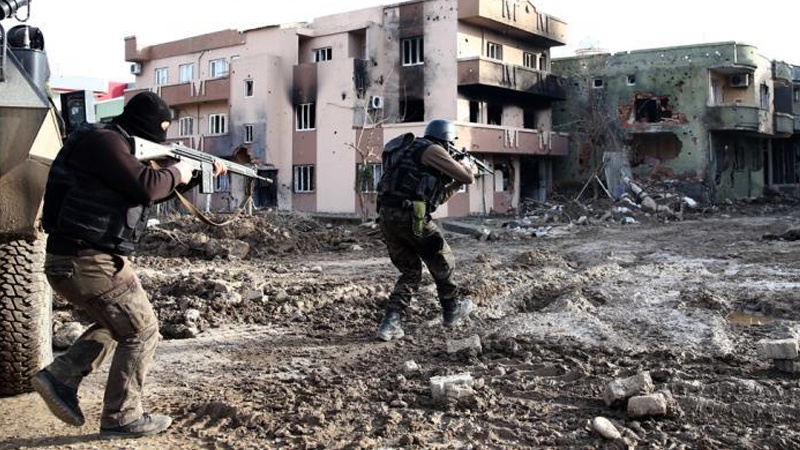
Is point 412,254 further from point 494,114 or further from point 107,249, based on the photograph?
point 494,114

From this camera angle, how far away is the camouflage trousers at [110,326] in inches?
136

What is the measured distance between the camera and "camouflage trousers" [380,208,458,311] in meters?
6.09

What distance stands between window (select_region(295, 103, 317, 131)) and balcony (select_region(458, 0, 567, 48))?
7.53m

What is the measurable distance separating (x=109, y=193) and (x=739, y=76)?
1253 inches

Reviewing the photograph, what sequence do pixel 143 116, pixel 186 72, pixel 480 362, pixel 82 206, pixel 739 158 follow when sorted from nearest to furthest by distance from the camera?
pixel 82 206 < pixel 143 116 < pixel 480 362 < pixel 739 158 < pixel 186 72

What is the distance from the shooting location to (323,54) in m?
31.5

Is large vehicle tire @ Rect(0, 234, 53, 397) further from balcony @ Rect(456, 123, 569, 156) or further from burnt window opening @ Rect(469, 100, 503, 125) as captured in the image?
burnt window opening @ Rect(469, 100, 503, 125)

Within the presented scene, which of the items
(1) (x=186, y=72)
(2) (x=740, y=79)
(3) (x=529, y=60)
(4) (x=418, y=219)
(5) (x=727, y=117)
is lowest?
(4) (x=418, y=219)

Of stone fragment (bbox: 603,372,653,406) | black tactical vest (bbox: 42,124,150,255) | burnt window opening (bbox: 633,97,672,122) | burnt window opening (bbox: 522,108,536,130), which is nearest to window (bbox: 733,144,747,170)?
burnt window opening (bbox: 633,97,672,122)

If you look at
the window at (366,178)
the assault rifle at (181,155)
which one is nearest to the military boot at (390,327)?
the assault rifle at (181,155)

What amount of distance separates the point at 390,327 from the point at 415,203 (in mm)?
1057

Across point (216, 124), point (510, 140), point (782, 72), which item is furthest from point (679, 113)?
point (216, 124)

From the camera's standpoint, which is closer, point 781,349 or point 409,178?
point 781,349

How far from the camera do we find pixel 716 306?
7.33 meters
